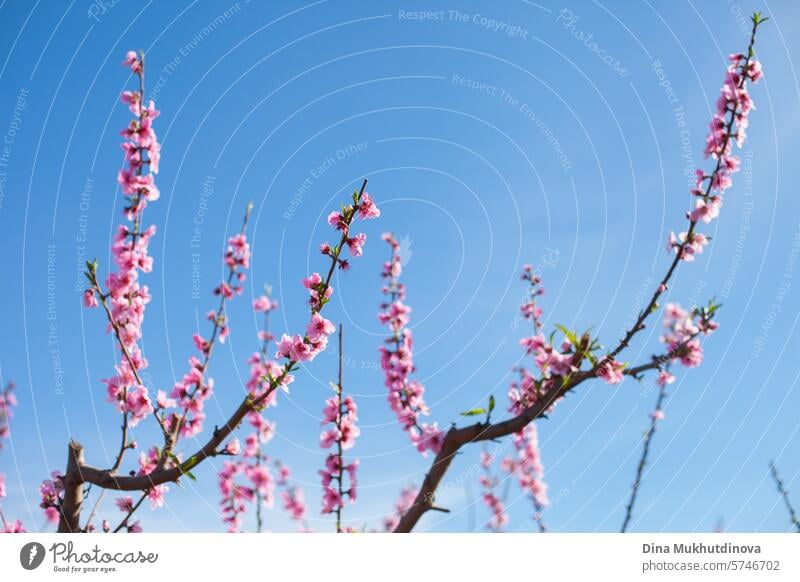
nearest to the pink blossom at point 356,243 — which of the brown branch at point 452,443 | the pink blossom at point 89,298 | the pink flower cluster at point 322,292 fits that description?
the pink flower cluster at point 322,292

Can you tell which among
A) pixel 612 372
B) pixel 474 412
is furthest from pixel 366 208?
pixel 612 372

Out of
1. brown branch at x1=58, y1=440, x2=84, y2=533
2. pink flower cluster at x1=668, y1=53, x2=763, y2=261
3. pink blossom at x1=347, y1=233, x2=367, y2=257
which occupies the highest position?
pink flower cluster at x1=668, y1=53, x2=763, y2=261

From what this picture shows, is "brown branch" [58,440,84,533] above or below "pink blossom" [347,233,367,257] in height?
below

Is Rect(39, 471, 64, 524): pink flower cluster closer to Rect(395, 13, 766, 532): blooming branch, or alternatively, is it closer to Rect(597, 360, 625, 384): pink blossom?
Rect(395, 13, 766, 532): blooming branch

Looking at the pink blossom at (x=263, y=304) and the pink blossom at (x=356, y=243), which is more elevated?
the pink blossom at (x=263, y=304)

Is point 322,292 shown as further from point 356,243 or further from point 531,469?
point 531,469

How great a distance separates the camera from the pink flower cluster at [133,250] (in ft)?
12.6

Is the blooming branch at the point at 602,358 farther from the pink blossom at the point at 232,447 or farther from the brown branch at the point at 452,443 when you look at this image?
the pink blossom at the point at 232,447

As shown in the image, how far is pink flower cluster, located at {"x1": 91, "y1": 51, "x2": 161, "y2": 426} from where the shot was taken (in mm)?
3834

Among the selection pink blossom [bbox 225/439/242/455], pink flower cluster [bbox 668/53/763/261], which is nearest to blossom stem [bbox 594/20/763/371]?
pink flower cluster [bbox 668/53/763/261]

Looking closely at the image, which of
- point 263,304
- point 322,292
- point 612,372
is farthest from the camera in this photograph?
point 263,304

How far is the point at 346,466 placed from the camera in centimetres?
472

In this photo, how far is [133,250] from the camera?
13.0 ft
